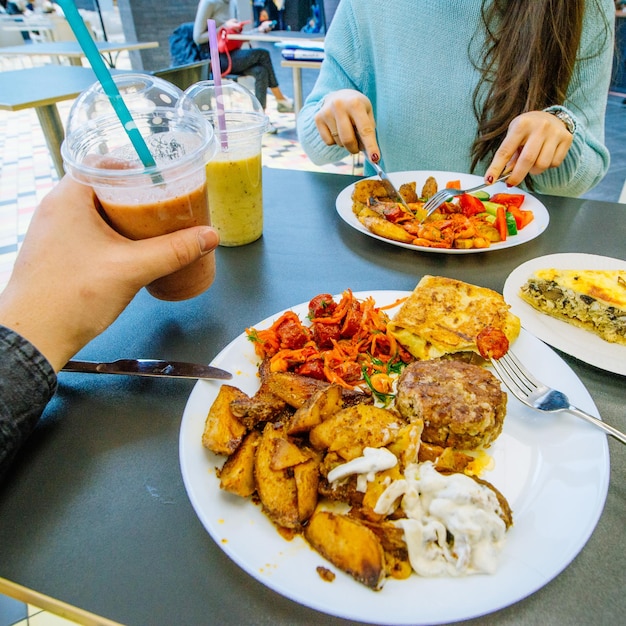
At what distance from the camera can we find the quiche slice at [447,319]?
127cm

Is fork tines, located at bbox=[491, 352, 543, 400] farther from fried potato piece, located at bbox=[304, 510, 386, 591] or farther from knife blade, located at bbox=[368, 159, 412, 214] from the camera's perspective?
knife blade, located at bbox=[368, 159, 412, 214]

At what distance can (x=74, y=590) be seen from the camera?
768mm

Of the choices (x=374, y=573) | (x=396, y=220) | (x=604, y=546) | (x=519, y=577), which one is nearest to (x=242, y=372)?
(x=374, y=573)

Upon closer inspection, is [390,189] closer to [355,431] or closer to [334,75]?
[334,75]

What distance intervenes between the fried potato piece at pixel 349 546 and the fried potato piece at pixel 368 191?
5.08ft

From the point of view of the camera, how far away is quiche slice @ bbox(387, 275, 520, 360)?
127 cm

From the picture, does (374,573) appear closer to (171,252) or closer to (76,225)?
(171,252)

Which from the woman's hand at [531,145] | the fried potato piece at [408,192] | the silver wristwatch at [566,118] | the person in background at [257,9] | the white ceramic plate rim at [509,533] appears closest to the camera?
the white ceramic plate rim at [509,533]

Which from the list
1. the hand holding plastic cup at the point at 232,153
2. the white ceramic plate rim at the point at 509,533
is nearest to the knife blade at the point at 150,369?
the white ceramic plate rim at the point at 509,533

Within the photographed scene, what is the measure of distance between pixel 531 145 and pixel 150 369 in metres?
1.79

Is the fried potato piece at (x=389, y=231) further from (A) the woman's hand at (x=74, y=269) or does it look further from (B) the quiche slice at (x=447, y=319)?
(A) the woman's hand at (x=74, y=269)

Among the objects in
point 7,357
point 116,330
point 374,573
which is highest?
point 7,357

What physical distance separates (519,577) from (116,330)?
123 cm

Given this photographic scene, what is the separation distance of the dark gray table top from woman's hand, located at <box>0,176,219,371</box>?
0.68ft
